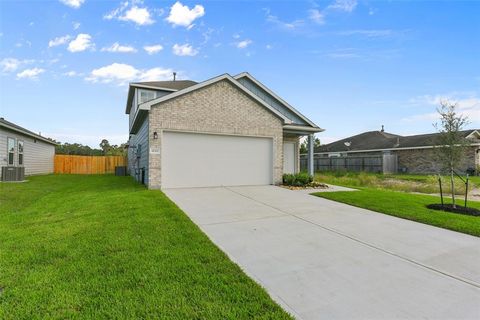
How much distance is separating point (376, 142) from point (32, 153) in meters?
30.8

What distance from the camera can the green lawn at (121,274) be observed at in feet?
7.32

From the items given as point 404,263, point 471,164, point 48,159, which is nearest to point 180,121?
point 404,263

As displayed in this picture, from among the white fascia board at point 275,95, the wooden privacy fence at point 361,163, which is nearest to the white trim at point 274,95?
the white fascia board at point 275,95

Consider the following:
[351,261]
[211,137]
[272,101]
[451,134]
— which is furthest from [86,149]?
[351,261]

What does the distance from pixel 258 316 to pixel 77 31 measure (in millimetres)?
12898

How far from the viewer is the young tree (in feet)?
24.5

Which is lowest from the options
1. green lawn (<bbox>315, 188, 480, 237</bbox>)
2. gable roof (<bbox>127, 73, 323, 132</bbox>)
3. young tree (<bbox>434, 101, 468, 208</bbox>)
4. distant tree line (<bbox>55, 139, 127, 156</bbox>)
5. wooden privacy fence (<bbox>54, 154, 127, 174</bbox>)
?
green lawn (<bbox>315, 188, 480, 237</bbox>)

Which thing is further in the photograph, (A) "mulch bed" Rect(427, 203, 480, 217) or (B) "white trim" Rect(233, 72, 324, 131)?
(B) "white trim" Rect(233, 72, 324, 131)

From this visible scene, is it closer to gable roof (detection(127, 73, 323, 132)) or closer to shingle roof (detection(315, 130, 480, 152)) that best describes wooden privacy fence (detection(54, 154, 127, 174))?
gable roof (detection(127, 73, 323, 132))

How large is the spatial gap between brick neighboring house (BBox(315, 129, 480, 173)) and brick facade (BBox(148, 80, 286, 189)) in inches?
551

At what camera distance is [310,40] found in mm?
11648

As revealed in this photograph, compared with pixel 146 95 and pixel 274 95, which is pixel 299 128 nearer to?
pixel 274 95

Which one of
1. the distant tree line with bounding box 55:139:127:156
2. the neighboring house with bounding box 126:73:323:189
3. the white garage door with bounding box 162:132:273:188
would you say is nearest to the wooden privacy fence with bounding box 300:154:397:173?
the neighboring house with bounding box 126:73:323:189

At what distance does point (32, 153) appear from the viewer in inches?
682
